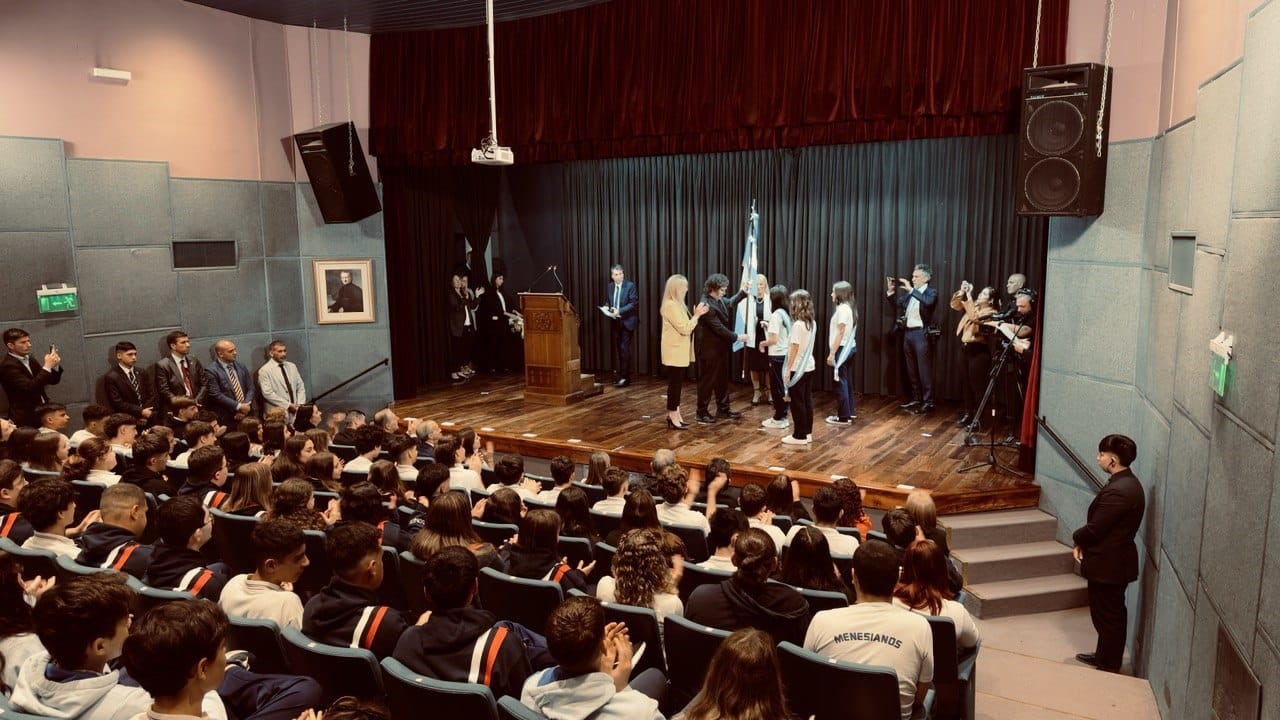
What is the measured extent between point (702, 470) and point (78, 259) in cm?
644

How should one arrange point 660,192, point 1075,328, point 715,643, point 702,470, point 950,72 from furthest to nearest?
point 660,192 → point 702,470 → point 950,72 → point 1075,328 → point 715,643

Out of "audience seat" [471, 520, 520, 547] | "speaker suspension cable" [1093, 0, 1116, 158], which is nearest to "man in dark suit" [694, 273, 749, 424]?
"speaker suspension cable" [1093, 0, 1116, 158]

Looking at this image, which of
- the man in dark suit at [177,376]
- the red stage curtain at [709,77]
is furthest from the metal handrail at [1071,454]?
the man in dark suit at [177,376]

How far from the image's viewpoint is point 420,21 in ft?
31.9

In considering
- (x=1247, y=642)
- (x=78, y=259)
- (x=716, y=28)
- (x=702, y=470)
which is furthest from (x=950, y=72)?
(x=78, y=259)

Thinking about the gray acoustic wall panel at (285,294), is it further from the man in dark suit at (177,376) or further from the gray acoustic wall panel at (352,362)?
the man in dark suit at (177,376)

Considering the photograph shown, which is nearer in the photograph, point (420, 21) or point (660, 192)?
point (420, 21)

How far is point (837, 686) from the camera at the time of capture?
2.90m

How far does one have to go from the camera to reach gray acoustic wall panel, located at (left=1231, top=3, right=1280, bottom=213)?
10.4 ft

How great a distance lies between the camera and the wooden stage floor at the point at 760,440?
6930mm

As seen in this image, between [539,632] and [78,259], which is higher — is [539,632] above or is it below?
below

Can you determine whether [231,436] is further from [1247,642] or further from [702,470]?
[1247,642]

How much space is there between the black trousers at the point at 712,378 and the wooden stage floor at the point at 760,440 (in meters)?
0.28

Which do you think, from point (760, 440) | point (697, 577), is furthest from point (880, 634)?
point (760, 440)
